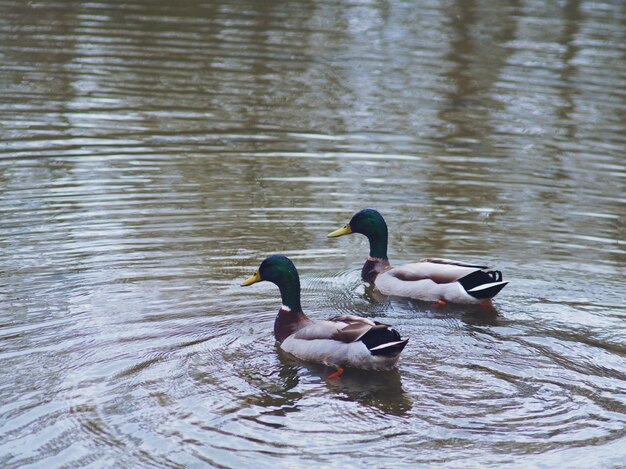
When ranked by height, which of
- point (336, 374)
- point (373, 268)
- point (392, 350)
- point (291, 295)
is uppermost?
point (291, 295)

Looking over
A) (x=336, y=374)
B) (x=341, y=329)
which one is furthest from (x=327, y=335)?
(x=336, y=374)

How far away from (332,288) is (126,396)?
9.65 feet

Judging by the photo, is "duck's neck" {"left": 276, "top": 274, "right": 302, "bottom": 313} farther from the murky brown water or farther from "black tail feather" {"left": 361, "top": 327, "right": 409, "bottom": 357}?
"black tail feather" {"left": 361, "top": 327, "right": 409, "bottom": 357}

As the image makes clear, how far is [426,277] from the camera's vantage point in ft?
30.5

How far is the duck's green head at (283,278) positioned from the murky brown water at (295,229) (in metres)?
0.33

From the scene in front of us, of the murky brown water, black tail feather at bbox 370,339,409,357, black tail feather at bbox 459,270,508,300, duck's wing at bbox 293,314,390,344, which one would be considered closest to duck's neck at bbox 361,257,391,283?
the murky brown water

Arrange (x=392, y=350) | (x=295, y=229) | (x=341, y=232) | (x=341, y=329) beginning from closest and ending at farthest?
1. (x=392, y=350)
2. (x=341, y=329)
3. (x=341, y=232)
4. (x=295, y=229)

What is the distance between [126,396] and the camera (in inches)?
273

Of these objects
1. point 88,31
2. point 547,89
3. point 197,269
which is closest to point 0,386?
point 197,269

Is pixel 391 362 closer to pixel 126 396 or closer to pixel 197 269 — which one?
pixel 126 396

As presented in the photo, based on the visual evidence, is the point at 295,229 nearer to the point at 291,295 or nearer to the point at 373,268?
the point at 373,268

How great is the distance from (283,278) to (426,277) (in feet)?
4.85

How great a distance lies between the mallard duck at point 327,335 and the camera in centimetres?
756

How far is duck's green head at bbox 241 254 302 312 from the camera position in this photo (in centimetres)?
829
